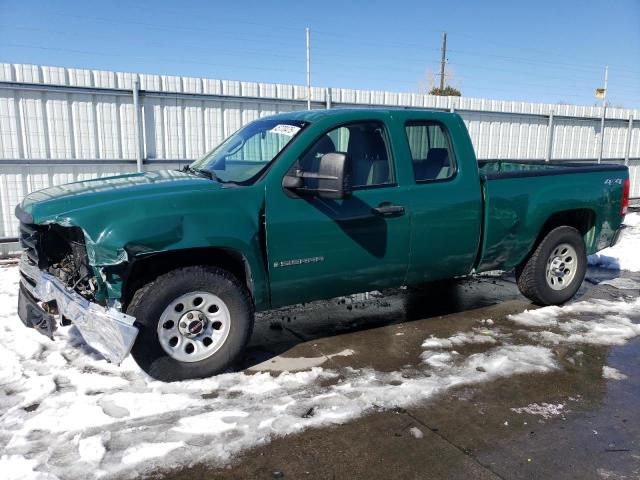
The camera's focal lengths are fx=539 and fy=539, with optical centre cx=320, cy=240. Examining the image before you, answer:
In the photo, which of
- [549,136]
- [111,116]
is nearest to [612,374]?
[111,116]

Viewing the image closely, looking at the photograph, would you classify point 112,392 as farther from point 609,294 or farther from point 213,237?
point 609,294

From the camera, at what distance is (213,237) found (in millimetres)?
3752

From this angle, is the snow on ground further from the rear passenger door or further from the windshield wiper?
the windshield wiper

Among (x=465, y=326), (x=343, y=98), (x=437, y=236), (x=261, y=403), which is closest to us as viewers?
(x=261, y=403)

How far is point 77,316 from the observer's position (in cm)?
356

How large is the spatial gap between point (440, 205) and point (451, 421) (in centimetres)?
193

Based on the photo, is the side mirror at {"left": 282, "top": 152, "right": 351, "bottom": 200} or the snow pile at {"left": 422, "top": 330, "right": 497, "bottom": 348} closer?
the side mirror at {"left": 282, "top": 152, "right": 351, "bottom": 200}

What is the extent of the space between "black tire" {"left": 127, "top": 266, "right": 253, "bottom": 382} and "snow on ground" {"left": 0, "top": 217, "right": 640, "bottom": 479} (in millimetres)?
117

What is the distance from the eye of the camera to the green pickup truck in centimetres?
359

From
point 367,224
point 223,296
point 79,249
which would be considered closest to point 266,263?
point 223,296

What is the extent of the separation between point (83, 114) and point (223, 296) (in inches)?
241

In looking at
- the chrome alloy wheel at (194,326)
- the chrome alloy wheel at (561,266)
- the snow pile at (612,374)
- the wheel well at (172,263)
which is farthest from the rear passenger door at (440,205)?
the chrome alloy wheel at (194,326)

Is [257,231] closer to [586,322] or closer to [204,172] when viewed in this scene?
[204,172]

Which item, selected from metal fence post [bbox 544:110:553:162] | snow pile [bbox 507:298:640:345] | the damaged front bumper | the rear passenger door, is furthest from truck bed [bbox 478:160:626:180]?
metal fence post [bbox 544:110:553:162]
